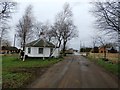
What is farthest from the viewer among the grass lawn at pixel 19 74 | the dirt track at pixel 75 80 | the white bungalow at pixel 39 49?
the white bungalow at pixel 39 49

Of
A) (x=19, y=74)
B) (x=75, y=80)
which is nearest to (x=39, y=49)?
(x=19, y=74)

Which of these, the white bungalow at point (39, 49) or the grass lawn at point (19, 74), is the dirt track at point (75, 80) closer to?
the grass lawn at point (19, 74)

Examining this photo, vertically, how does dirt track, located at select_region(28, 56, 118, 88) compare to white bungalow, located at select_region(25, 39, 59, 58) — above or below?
below

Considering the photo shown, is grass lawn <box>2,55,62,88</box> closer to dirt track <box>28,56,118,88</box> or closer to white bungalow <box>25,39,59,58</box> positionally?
dirt track <box>28,56,118,88</box>

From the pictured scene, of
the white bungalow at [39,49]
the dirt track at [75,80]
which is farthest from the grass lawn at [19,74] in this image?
the white bungalow at [39,49]

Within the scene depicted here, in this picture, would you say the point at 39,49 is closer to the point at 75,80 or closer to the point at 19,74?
the point at 19,74

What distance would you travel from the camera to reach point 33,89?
11453 millimetres

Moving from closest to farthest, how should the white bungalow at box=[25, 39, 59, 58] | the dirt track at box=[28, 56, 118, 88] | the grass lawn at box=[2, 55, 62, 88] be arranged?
the dirt track at box=[28, 56, 118, 88], the grass lawn at box=[2, 55, 62, 88], the white bungalow at box=[25, 39, 59, 58]

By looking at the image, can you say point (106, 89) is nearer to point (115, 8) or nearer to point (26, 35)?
point (115, 8)

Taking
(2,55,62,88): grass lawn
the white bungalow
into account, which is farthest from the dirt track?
the white bungalow

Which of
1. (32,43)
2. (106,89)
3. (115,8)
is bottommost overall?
(106,89)

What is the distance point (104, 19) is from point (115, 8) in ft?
11.6

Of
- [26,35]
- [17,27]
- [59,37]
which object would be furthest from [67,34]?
[26,35]

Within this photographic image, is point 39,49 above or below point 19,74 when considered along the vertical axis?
above
